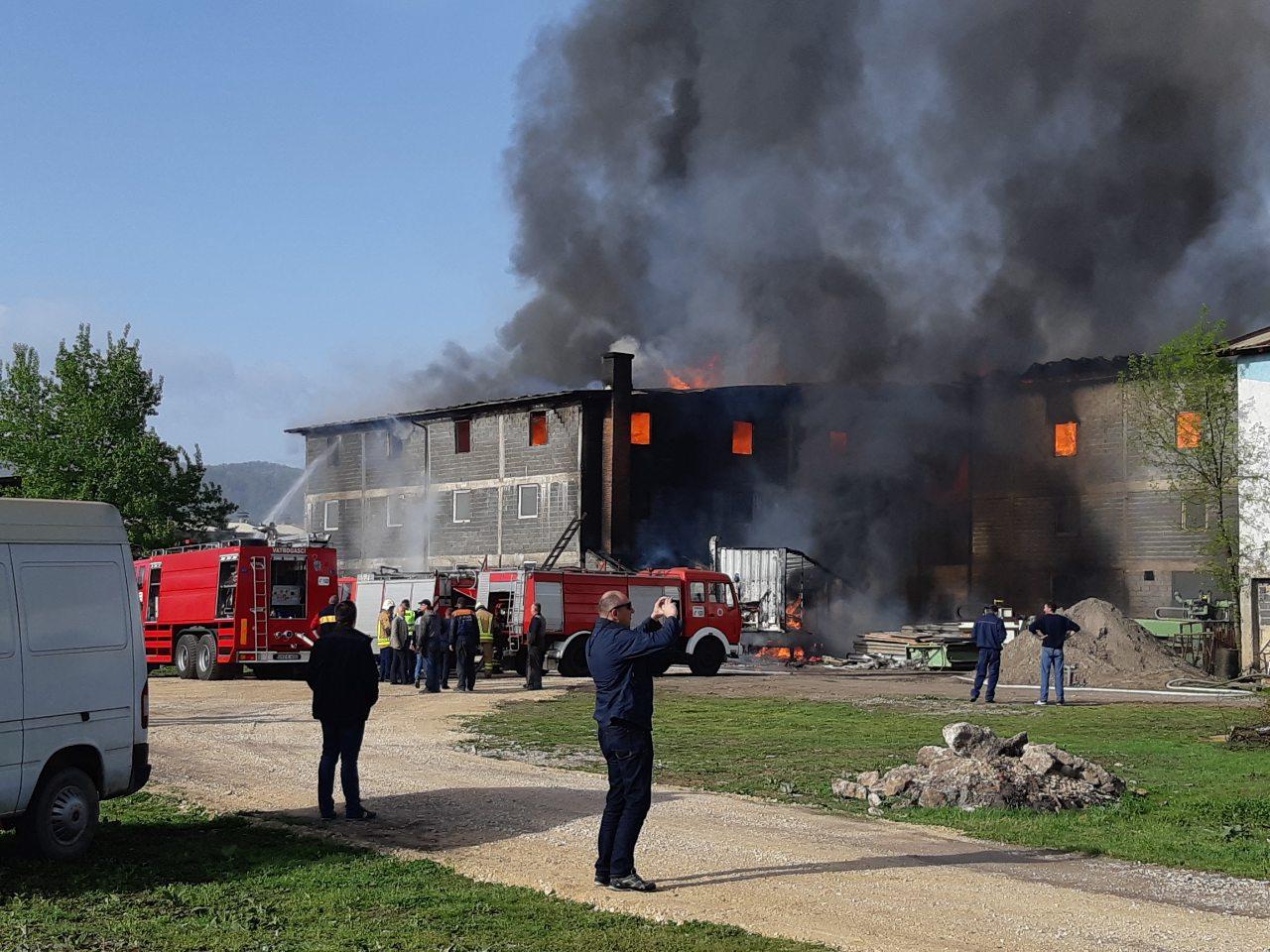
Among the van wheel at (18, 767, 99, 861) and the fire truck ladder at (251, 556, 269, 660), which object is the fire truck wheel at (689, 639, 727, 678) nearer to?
the fire truck ladder at (251, 556, 269, 660)

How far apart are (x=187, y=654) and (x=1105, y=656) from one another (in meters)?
21.0

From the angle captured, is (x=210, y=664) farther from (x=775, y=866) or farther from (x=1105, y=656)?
(x=775, y=866)

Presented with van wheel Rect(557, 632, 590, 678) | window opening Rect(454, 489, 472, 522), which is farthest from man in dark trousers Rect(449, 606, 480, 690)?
window opening Rect(454, 489, 472, 522)

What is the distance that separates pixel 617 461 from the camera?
154 feet

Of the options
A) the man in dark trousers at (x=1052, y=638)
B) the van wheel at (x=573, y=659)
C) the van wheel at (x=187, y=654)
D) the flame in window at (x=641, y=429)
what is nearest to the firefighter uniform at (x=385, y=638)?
the van wheel at (x=573, y=659)

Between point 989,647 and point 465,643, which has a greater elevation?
point 989,647

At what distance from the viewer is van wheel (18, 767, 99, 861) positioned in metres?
8.95

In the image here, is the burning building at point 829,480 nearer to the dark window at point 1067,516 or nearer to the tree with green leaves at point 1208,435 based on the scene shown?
the dark window at point 1067,516

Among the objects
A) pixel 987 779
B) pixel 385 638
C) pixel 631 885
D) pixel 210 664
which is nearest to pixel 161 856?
pixel 631 885

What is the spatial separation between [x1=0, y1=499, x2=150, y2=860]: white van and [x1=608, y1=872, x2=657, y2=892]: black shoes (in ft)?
12.0

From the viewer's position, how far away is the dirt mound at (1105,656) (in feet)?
98.6

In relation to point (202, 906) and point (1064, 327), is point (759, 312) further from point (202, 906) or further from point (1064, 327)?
point (202, 906)

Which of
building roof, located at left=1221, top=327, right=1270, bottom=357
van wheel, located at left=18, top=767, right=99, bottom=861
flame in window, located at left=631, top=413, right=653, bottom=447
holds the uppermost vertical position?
building roof, located at left=1221, top=327, right=1270, bottom=357

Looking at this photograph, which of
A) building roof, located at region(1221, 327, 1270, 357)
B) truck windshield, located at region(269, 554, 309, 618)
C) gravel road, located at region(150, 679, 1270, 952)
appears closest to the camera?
gravel road, located at region(150, 679, 1270, 952)
